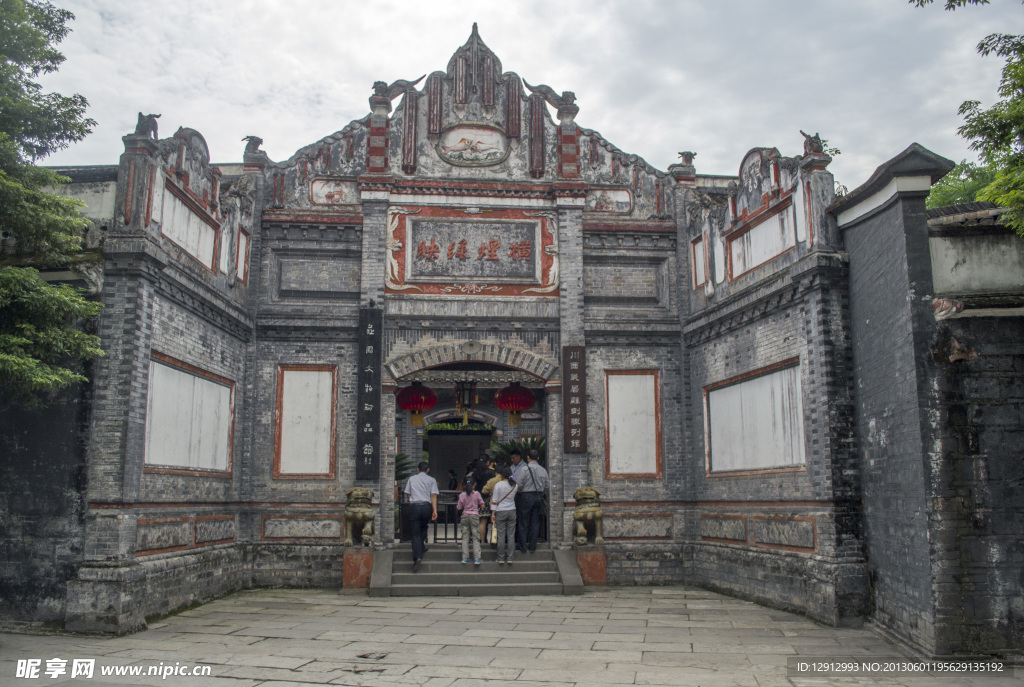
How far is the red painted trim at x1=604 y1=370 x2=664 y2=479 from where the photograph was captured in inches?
485

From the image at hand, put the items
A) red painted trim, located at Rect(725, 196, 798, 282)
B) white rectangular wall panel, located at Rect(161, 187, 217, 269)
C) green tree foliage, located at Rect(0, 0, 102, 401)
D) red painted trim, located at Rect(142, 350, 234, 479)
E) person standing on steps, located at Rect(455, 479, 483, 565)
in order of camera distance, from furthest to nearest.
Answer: person standing on steps, located at Rect(455, 479, 483, 565) < red painted trim, located at Rect(725, 196, 798, 282) < white rectangular wall panel, located at Rect(161, 187, 217, 269) < red painted trim, located at Rect(142, 350, 234, 479) < green tree foliage, located at Rect(0, 0, 102, 401)

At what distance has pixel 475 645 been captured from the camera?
7.41 m

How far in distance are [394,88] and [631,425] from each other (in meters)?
6.63

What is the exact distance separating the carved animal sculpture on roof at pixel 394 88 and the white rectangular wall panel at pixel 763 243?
5772 millimetres

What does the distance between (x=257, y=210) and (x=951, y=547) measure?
10.3m

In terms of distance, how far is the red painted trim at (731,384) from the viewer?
32.1 feet

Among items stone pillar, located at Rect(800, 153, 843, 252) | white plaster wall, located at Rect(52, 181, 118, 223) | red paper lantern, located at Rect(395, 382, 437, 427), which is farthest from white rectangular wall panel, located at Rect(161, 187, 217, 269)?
stone pillar, located at Rect(800, 153, 843, 252)

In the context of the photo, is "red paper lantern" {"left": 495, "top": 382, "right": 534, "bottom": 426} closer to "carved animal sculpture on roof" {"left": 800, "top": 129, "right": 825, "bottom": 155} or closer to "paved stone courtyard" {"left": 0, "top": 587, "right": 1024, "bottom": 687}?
"paved stone courtyard" {"left": 0, "top": 587, "right": 1024, "bottom": 687}

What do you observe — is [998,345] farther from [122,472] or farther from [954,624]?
[122,472]

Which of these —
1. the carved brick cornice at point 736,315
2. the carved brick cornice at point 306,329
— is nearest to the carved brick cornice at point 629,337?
the carved brick cornice at point 736,315

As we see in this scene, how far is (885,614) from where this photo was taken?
8.08 meters

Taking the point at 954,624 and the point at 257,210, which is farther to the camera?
the point at 257,210

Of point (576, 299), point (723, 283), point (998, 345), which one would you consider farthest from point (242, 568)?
point (998, 345)

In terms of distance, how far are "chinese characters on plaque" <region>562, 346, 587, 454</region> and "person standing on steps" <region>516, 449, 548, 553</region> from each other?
0.58 meters
